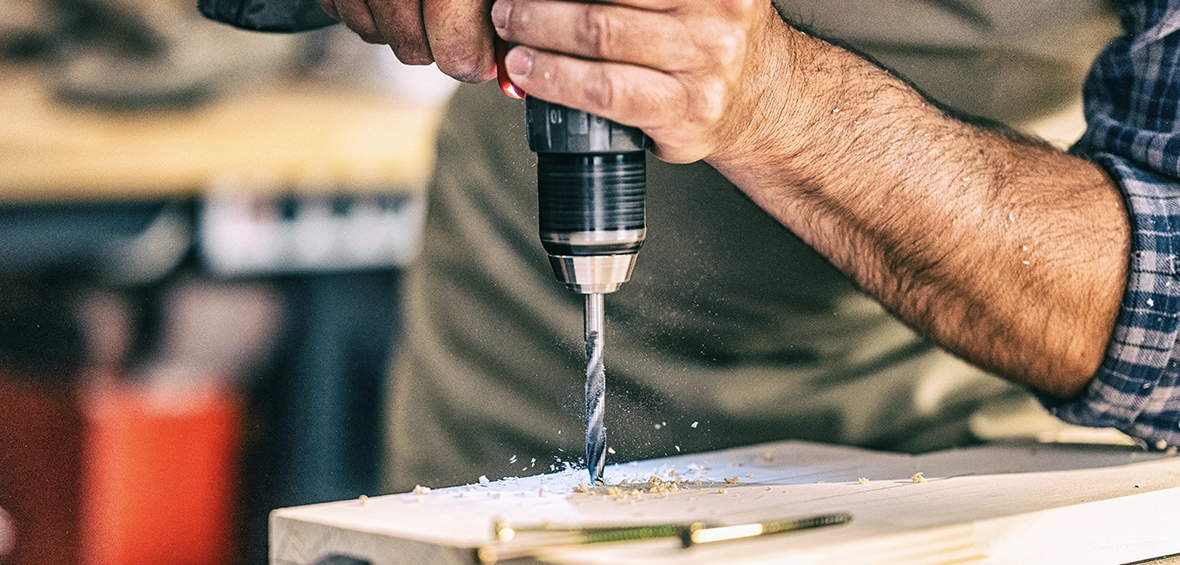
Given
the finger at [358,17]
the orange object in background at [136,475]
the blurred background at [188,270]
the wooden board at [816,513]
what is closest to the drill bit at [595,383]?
the wooden board at [816,513]

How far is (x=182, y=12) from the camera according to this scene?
110 cm

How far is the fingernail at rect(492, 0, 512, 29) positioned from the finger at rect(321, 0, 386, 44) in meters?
0.13

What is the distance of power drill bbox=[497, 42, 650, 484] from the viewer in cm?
59

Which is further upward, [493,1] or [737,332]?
[493,1]

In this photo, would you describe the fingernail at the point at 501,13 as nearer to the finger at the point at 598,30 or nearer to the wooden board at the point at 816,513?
the finger at the point at 598,30

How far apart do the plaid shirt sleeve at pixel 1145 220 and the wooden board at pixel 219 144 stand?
2.14 feet

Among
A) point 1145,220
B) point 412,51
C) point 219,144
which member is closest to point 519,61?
point 412,51

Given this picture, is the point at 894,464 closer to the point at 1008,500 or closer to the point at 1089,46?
the point at 1008,500

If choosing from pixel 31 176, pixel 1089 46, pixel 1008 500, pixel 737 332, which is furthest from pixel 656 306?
pixel 31 176

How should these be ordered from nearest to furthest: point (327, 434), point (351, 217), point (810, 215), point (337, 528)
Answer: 1. point (337, 528)
2. point (810, 215)
3. point (327, 434)
4. point (351, 217)

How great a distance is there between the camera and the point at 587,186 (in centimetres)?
59

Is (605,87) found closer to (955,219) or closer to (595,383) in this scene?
(595,383)

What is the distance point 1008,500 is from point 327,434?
0.60 m

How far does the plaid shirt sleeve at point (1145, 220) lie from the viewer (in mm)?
813
